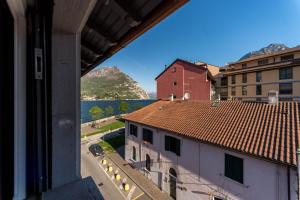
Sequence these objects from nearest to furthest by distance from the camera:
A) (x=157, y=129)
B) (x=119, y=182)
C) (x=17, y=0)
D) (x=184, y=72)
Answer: (x=17, y=0), (x=157, y=129), (x=119, y=182), (x=184, y=72)

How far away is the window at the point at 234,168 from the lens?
296 inches

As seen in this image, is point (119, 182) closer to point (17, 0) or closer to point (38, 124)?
point (38, 124)

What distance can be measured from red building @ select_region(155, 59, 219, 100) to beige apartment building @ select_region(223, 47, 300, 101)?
7.53 metres

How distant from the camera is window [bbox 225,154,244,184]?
7508 mm

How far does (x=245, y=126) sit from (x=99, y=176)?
12409 millimetres

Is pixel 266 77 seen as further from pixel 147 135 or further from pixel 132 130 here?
pixel 132 130

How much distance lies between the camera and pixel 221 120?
10148 millimetres

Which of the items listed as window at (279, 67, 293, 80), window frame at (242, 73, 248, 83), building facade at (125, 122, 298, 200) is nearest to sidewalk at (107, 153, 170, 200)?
building facade at (125, 122, 298, 200)

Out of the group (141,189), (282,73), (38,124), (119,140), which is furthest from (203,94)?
(38,124)

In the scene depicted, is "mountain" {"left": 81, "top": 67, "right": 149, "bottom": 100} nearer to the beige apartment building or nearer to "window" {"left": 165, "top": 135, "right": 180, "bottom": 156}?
the beige apartment building

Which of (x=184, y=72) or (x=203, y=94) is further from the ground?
(x=184, y=72)

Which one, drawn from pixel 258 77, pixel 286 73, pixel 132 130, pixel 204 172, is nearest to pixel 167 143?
pixel 204 172
